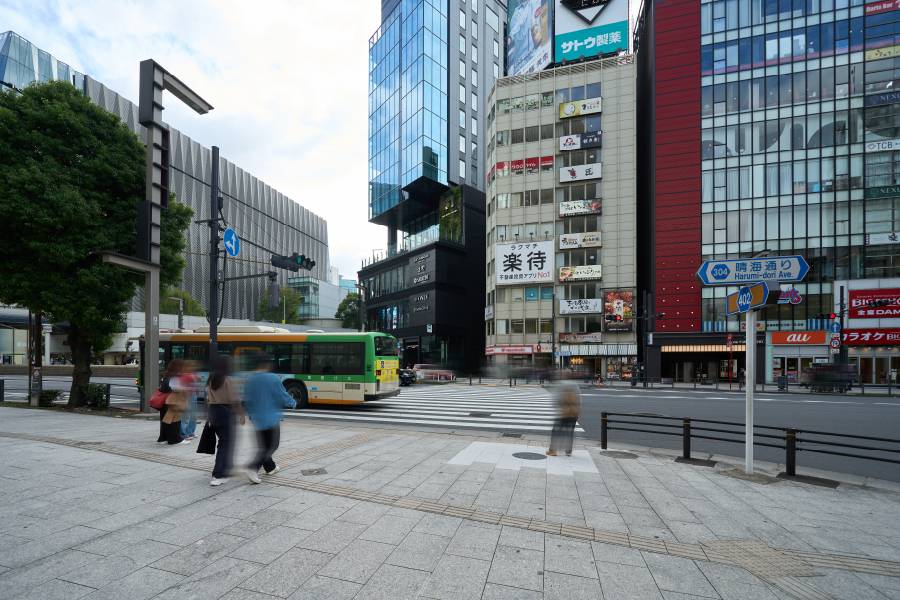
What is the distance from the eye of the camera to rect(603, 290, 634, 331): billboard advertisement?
1567 inches

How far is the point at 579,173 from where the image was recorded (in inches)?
1661

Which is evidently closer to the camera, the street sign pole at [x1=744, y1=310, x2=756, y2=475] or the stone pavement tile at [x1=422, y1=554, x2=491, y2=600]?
the stone pavement tile at [x1=422, y1=554, x2=491, y2=600]

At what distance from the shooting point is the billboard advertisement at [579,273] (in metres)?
40.8

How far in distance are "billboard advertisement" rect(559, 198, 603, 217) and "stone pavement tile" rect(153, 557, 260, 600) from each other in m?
42.0

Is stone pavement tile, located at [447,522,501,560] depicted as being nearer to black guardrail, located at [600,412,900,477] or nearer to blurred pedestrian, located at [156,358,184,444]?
black guardrail, located at [600,412,900,477]

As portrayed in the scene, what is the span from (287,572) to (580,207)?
138ft

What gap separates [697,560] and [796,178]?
4524 cm

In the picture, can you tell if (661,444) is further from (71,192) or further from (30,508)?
(71,192)

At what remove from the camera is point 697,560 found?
3.95 meters

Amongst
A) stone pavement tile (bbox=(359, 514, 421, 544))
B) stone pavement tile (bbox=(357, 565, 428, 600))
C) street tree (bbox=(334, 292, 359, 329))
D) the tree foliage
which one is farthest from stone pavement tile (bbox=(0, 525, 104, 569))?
the tree foliage

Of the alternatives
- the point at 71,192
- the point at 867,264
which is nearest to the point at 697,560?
the point at 71,192

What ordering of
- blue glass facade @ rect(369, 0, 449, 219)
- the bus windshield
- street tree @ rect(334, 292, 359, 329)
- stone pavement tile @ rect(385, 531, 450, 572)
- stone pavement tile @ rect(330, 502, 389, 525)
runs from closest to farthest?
stone pavement tile @ rect(385, 531, 450, 572), stone pavement tile @ rect(330, 502, 389, 525), the bus windshield, blue glass facade @ rect(369, 0, 449, 219), street tree @ rect(334, 292, 359, 329)

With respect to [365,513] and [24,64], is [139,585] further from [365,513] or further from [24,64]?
[24,64]

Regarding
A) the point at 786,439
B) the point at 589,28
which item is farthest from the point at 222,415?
the point at 589,28
